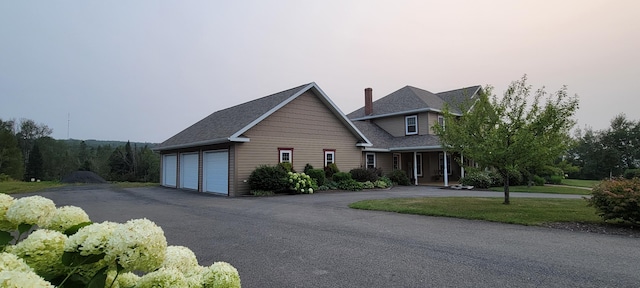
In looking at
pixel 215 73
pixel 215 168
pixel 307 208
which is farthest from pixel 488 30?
pixel 215 73

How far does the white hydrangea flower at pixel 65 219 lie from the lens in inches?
62.9

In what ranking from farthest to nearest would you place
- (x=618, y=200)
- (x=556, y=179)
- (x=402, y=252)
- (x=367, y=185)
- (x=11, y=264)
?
(x=556, y=179) < (x=367, y=185) < (x=618, y=200) < (x=402, y=252) < (x=11, y=264)

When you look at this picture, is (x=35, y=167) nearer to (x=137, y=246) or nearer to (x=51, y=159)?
(x=51, y=159)

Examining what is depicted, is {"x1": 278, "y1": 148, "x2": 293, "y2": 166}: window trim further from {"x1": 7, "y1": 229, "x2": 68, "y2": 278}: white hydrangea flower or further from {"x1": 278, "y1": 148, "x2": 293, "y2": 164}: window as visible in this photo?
{"x1": 7, "y1": 229, "x2": 68, "y2": 278}: white hydrangea flower

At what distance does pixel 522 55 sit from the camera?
17.0 meters

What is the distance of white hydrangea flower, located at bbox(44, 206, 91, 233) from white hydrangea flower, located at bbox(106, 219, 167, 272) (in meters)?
0.50

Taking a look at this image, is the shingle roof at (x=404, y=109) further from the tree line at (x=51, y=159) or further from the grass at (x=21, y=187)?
the tree line at (x=51, y=159)

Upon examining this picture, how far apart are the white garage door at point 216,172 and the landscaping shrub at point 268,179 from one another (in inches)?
60.9

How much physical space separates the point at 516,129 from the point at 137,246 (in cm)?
1240

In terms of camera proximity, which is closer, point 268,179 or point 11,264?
point 11,264

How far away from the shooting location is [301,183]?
18.6 metres

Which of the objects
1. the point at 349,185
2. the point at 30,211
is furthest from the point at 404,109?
the point at 30,211

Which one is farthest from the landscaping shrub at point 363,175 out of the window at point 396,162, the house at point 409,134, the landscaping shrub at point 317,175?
the window at point 396,162

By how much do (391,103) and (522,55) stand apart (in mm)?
13698
